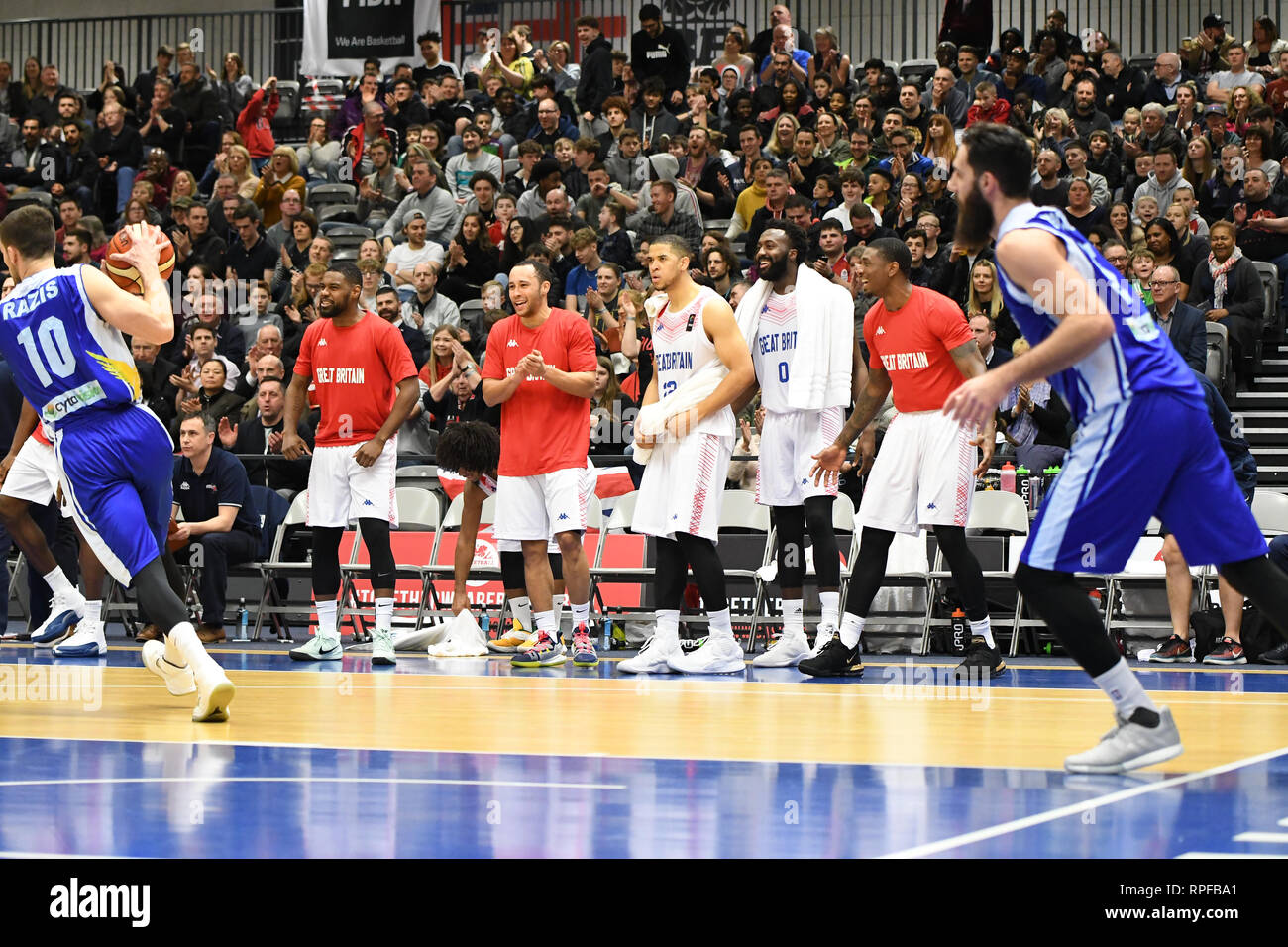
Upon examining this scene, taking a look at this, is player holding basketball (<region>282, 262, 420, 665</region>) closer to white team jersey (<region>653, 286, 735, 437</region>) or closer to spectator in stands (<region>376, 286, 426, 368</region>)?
white team jersey (<region>653, 286, 735, 437</region>)

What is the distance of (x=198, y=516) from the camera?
1130cm

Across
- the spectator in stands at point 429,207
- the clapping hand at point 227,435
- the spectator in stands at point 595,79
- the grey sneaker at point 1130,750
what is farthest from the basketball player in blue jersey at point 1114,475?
the spectator in stands at point 595,79

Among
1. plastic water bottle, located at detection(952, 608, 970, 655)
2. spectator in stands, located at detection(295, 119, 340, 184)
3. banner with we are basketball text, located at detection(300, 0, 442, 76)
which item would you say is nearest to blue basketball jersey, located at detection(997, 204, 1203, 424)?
plastic water bottle, located at detection(952, 608, 970, 655)

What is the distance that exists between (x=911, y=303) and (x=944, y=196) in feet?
20.4

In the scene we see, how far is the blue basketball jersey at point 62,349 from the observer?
638cm

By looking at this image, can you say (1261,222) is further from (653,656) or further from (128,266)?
(128,266)

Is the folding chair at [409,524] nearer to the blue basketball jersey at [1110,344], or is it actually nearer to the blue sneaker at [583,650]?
the blue sneaker at [583,650]

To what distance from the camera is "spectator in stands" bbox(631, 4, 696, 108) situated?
18750 mm

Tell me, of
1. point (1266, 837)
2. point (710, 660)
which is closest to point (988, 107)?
point (710, 660)

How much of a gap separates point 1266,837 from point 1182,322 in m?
8.41

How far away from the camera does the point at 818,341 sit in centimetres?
885
